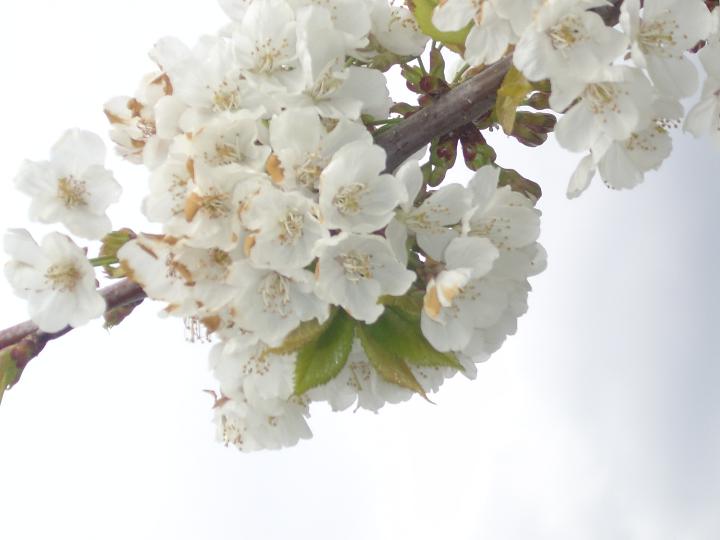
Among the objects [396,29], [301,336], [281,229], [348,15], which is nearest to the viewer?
[281,229]

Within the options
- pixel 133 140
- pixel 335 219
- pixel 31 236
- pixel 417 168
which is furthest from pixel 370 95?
pixel 31 236

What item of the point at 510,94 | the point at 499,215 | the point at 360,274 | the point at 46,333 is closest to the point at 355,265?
the point at 360,274

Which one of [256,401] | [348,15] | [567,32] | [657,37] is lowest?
[256,401]

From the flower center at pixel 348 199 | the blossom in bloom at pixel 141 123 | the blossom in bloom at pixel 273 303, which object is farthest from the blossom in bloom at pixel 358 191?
the blossom in bloom at pixel 141 123

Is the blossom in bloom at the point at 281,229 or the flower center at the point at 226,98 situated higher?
the flower center at the point at 226,98

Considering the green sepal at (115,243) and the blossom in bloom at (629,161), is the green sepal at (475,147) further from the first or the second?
the green sepal at (115,243)

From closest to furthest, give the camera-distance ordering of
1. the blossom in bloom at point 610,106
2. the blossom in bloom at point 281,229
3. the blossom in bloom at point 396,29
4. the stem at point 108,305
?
the blossom in bloom at point 281,229
the blossom in bloom at point 610,106
the stem at point 108,305
the blossom in bloom at point 396,29

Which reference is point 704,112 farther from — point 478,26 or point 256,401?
point 256,401

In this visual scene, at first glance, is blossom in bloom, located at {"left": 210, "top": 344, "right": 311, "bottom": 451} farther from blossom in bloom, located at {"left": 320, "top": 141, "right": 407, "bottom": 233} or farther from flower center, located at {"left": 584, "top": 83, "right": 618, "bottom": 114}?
flower center, located at {"left": 584, "top": 83, "right": 618, "bottom": 114}
